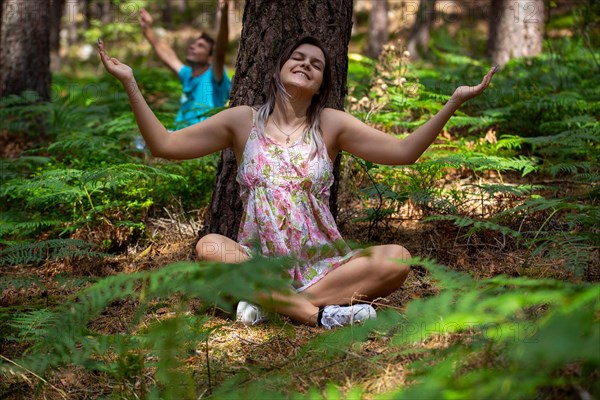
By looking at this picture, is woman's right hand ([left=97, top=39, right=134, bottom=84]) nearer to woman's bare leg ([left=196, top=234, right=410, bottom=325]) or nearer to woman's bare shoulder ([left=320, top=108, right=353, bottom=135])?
woman's bare leg ([left=196, top=234, right=410, bottom=325])

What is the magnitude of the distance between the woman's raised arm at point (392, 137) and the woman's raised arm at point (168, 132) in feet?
2.00

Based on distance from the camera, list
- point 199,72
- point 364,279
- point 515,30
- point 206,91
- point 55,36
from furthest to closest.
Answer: point 55,36 → point 515,30 → point 199,72 → point 206,91 → point 364,279

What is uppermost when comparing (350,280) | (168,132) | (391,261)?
(168,132)

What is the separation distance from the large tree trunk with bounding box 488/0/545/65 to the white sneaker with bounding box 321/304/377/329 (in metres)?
7.39

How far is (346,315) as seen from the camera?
3.32 meters

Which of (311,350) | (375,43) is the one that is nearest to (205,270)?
(311,350)

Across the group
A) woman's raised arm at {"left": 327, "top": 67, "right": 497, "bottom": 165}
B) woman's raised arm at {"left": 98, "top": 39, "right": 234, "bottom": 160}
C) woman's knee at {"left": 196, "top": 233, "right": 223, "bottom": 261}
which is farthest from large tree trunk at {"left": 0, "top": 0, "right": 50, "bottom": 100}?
woman's raised arm at {"left": 327, "top": 67, "right": 497, "bottom": 165}

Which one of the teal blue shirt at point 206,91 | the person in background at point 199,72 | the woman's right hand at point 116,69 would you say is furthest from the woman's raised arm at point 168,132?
the teal blue shirt at point 206,91

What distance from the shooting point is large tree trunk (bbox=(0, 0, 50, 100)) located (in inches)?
311

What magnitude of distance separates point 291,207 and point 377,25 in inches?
554

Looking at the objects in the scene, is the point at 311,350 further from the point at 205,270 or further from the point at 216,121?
the point at 216,121

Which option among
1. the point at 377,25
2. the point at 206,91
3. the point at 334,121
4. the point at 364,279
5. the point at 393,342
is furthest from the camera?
the point at 377,25

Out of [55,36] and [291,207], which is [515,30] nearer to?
[291,207]

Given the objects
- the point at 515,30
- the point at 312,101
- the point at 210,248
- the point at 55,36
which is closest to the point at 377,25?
the point at 515,30
